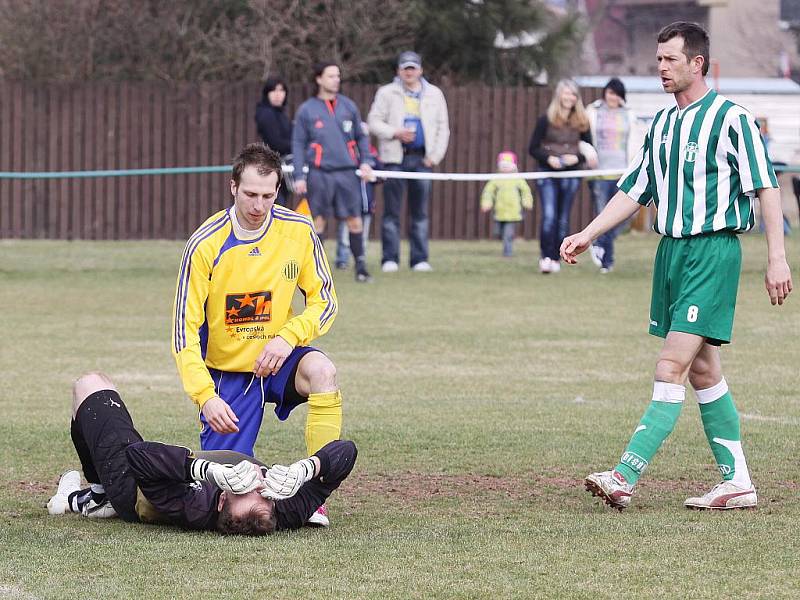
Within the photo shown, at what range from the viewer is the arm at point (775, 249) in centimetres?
630

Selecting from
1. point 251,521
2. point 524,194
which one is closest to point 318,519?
point 251,521

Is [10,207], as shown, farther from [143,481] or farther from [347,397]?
[143,481]

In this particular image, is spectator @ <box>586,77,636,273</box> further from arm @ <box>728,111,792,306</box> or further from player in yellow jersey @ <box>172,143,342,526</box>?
player in yellow jersey @ <box>172,143,342,526</box>

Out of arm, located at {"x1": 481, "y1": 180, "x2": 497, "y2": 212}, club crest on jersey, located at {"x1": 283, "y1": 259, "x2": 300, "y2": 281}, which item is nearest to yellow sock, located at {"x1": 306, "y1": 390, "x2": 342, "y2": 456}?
club crest on jersey, located at {"x1": 283, "y1": 259, "x2": 300, "y2": 281}

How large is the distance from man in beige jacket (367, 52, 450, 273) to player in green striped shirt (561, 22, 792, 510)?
1062 centimetres

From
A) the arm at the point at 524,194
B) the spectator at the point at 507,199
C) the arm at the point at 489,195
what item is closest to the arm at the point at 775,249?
the spectator at the point at 507,199

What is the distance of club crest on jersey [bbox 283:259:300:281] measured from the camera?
655 centimetres

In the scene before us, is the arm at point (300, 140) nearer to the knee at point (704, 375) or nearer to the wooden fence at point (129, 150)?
the wooden fence at point (129, 150)

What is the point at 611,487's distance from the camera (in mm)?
6238

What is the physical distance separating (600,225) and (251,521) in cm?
201

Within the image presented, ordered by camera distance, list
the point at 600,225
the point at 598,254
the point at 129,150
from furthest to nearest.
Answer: the point at 129,150 → the point at 598,254 → the point at 600,225

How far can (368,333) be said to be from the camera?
498 inches

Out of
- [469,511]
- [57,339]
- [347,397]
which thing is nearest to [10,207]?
[57,339]

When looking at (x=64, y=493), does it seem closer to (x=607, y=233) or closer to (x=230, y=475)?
(x=230, y=475)
